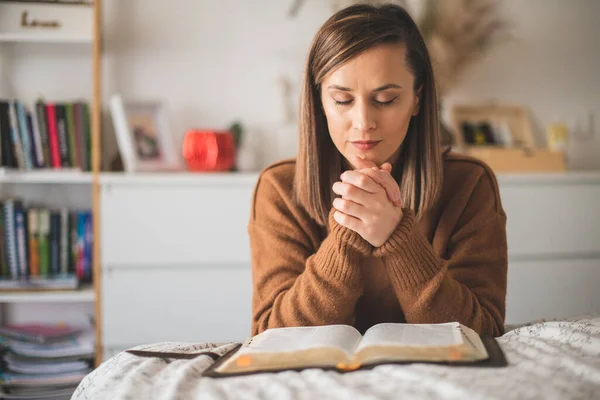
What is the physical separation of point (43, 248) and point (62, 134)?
42 centimetres

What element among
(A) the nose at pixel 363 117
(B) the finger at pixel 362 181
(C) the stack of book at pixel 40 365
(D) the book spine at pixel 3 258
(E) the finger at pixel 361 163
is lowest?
(C) the stack of book at pixel 40 365

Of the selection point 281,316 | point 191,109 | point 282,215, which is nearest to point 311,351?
point 281,316

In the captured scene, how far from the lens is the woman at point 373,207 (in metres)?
1.01

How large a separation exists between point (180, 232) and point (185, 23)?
91cm

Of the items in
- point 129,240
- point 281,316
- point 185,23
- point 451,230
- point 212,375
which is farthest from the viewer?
point 185,23

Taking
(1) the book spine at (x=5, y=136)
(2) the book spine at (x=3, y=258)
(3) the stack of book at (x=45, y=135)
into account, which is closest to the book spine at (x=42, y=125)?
(3) the stack of book at (x=45, y=135)

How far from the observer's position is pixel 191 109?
97.1 inches

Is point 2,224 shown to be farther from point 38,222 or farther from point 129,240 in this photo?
point 129,240

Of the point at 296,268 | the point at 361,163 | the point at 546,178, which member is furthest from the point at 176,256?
the point at 546,178

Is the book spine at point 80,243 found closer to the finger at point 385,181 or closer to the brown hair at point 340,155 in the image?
the brown hair at point 340,155

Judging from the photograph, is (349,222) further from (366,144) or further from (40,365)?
(40,365)

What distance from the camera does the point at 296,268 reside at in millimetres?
1173

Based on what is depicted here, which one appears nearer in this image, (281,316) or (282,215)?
(281,316)

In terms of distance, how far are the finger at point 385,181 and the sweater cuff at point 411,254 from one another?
1.6 inches
